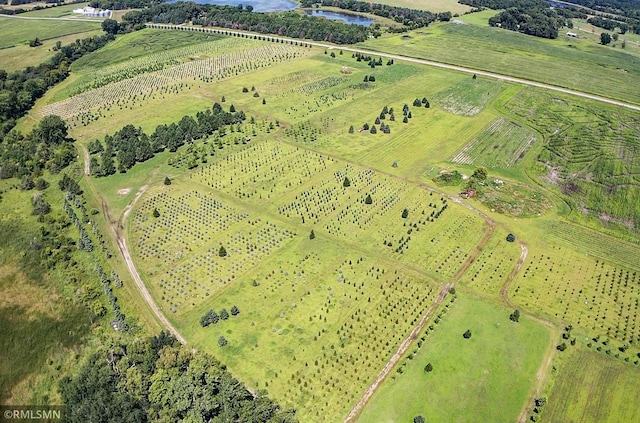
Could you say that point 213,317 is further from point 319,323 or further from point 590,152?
point 590,152

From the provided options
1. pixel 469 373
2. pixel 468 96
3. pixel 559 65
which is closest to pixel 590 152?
pixel 468 96

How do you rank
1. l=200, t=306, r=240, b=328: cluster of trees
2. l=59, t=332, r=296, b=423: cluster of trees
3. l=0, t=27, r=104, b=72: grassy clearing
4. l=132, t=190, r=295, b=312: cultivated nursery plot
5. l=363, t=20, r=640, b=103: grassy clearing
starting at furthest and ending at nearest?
l=0, t=27, r=104, b=72: grassy clearing → l=363, t=20, r=640, b=103: grassy clearing → l=132, t=190, r=295, b=312: cultivated nursery plot → l=200, t=306, r=240, b=328: cluster of trees → l=59, t=332, r=296, b=423: cluster of trees

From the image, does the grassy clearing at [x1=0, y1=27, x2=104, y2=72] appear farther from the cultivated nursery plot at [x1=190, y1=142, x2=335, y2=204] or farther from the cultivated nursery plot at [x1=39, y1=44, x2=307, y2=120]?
the cultivated nursery plot at [x1=190, y1=142, x2=335, y2=204]

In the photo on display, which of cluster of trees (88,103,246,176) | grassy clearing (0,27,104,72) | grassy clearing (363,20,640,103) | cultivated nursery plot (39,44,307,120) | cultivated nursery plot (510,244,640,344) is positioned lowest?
cultivated nursery plot (510,244,640,344)

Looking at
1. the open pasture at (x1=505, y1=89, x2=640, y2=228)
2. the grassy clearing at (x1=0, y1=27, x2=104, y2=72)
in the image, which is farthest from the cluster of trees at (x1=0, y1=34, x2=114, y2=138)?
the open pasture at (x1=505, y1=89, x2=640, y2=228)

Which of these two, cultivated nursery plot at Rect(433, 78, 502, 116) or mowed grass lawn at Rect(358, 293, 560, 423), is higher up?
cultivated nursery plot at Rect(433, 78, 502, 116)

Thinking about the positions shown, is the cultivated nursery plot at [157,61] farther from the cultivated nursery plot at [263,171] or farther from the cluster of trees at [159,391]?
the cluster of trees at [159,391]
